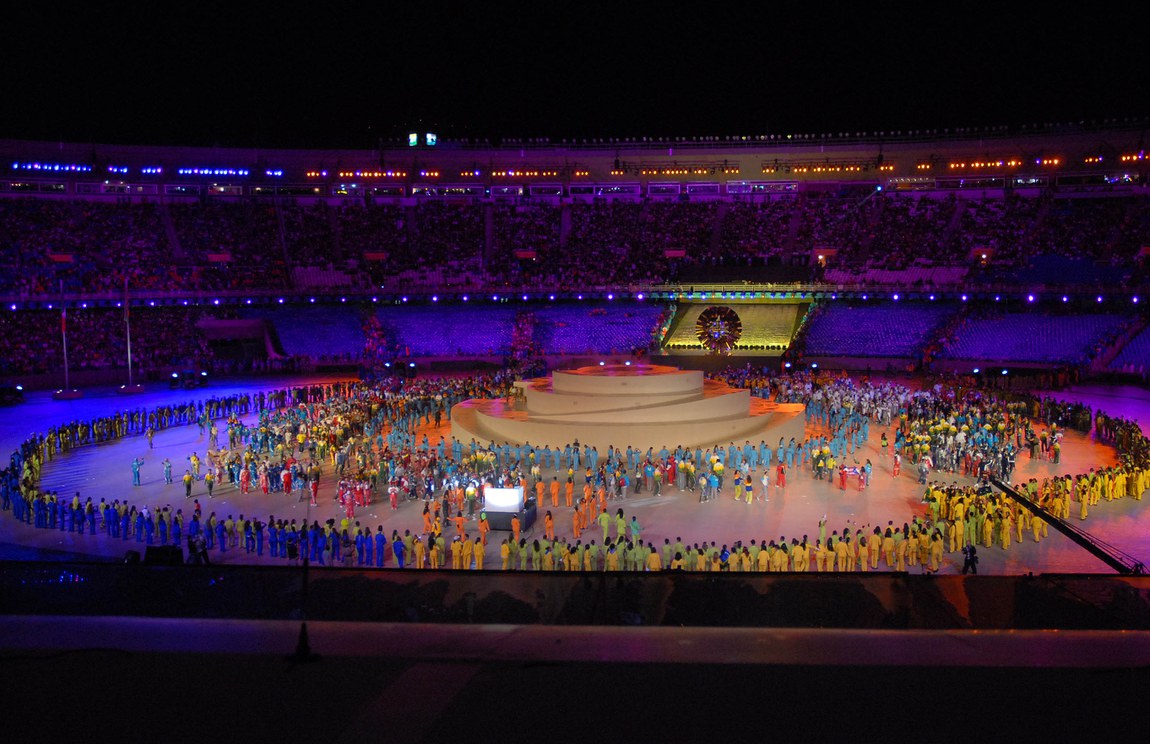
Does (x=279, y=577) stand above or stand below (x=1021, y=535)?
above

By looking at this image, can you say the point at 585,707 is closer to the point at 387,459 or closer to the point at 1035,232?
the point at 387,459

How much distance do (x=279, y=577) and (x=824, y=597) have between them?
189 inches

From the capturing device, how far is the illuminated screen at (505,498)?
56.4ft

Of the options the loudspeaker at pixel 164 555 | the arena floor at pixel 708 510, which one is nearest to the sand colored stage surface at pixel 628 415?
the arena floor at pixel 708 510

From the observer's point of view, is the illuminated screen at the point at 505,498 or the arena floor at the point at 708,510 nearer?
the arena floor at the point at 708,510

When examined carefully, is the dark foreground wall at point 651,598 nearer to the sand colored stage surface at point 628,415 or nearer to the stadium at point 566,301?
the sand colored stage surface at point 628,415

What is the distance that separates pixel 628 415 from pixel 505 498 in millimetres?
9186

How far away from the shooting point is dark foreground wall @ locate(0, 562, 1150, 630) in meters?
7.34

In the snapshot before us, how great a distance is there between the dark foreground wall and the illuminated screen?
9585 mm

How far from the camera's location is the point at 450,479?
62.9ft

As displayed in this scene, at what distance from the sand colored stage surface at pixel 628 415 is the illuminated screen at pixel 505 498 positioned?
25.3ft

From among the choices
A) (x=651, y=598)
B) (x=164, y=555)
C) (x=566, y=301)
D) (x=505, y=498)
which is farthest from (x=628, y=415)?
(x=566, y=301)

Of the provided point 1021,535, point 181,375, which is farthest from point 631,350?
point 1021,535

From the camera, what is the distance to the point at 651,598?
7.42 m
